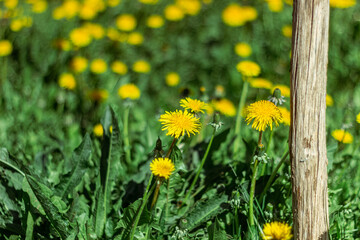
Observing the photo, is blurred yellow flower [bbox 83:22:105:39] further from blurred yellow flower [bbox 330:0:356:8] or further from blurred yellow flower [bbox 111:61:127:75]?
blurred yellow flower [bbox 330:0:356:8]

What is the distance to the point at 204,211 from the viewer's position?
1964 millimetres

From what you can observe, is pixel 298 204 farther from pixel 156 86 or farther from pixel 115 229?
pixel 156 86

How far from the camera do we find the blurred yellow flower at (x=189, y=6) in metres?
4.18

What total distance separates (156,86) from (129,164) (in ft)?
4.08

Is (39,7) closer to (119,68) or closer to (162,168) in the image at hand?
(119,68)

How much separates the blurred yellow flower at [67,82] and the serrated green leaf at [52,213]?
4.97ft

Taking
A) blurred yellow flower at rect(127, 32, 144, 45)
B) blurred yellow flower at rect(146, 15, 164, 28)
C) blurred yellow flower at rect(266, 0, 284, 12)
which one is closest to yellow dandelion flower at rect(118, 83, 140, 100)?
blurred yellow flower at rect(127, 32, 144, 45)

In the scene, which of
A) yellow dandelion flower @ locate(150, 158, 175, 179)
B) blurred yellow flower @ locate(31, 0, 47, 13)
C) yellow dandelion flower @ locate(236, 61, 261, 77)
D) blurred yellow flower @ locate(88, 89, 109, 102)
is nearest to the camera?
yellow dandelion flower @ locate(150, 158, 175, 179)

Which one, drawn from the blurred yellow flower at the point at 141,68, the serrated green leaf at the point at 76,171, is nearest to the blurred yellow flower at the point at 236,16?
the blurred yellow flower at the point at 141,68

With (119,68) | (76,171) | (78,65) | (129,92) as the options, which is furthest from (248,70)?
(78,65)

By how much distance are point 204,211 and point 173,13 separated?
2533mm

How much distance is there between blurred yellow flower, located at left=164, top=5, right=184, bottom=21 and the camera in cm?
409

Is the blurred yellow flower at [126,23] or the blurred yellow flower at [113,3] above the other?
the blurred yellow flower at [113,3]

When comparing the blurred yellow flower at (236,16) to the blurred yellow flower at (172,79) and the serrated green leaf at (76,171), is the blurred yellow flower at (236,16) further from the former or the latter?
the serrated green leaf at (76,171)
